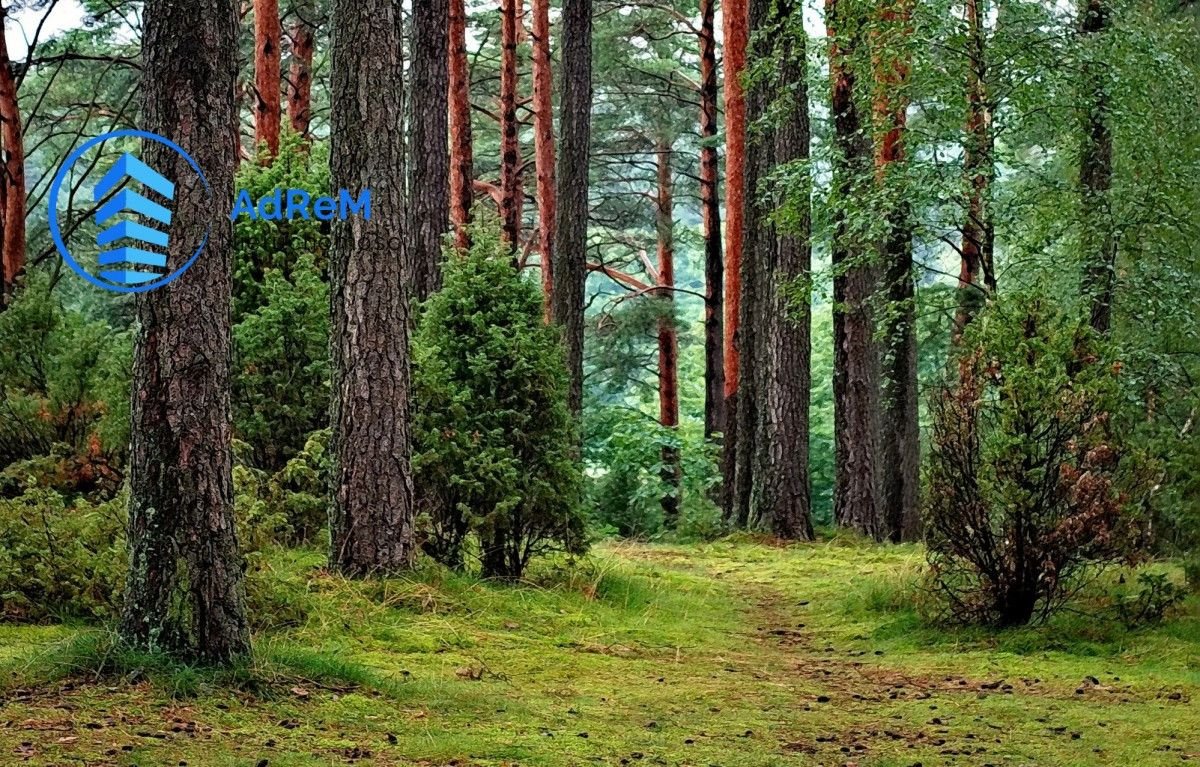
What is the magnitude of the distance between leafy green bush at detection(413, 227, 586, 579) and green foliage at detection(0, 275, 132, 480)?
2256mm

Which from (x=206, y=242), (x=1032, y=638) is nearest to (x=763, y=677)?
(x=1032, y=638)

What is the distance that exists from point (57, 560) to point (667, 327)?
18548 mm

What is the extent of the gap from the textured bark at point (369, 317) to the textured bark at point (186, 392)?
2482mm

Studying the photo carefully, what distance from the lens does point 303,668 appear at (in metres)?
5.52

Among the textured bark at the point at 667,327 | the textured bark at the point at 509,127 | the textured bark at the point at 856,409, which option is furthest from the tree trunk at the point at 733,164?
the textured bark at the point at 856,409

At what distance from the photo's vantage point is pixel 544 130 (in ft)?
71.1

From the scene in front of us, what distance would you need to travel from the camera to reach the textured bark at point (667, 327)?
23469 millimetres

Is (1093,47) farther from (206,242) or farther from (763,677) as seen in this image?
(206,242)

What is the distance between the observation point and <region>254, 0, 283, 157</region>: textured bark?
15.0 meters

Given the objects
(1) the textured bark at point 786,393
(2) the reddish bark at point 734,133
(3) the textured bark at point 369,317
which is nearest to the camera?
(3) the textured bark at point 369,317

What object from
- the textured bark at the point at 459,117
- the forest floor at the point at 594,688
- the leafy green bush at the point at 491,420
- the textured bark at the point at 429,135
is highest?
the textured bark at the point at 459,117

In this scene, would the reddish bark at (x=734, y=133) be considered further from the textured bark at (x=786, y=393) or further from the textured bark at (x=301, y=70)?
the textured bark at (x=301, y=70)

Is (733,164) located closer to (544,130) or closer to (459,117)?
(544,130)

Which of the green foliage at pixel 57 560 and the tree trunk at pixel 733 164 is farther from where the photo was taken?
the tree trunk at pixel 733 164
